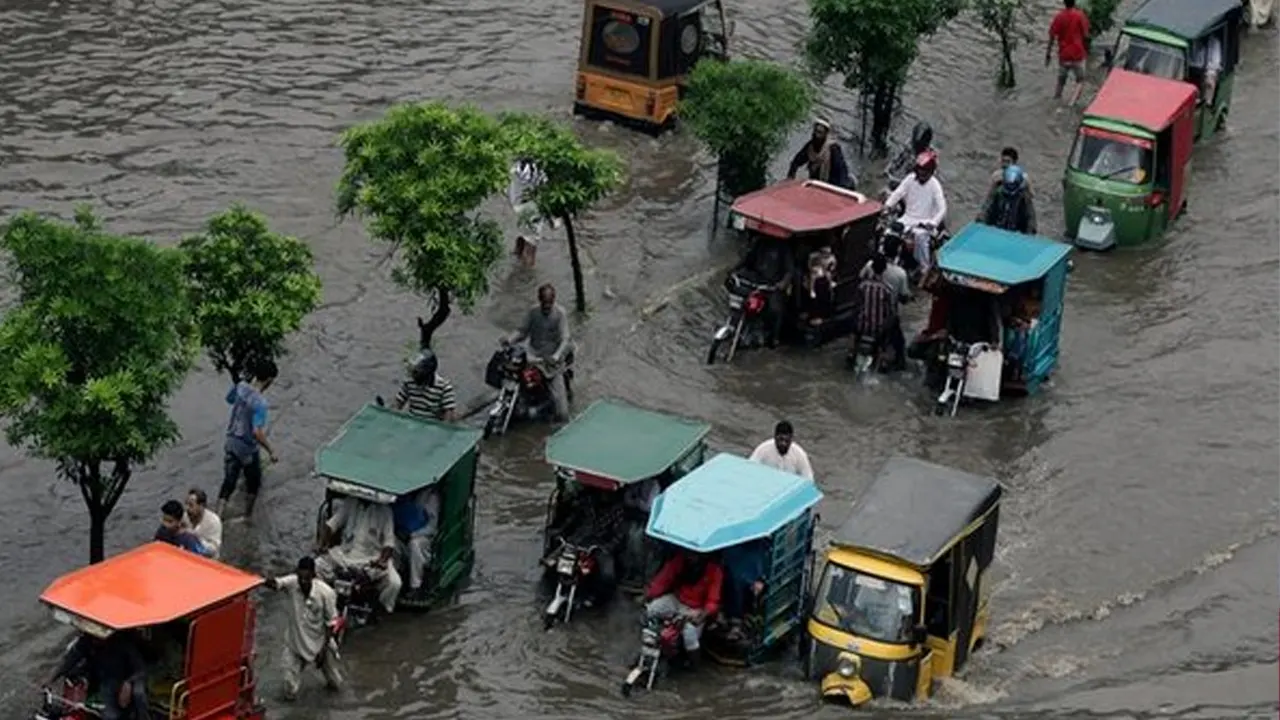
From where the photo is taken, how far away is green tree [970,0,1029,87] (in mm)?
35562

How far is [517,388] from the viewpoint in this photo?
2553cm

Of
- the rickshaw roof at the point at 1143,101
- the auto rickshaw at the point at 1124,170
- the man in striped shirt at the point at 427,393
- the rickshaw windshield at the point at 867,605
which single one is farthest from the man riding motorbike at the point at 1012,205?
the rickshaw windshield at the point at 867,605

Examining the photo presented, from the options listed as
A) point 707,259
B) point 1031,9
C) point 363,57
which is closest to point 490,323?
point 707,259

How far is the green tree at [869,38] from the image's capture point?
3186cm

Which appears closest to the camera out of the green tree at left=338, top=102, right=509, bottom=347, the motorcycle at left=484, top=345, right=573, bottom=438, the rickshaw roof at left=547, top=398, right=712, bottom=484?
the rickshaw roof at left=547, top=398, right=712, bottom=484

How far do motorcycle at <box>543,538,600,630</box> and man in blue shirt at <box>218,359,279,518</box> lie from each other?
127 inches

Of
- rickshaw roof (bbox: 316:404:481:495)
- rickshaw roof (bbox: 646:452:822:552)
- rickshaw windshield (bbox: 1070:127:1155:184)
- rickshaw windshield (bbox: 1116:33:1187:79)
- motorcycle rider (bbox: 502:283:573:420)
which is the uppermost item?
rickshaw windshield (bbox: 1116:33:1187:79)

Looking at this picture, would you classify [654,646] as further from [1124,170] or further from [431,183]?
[1124,170]

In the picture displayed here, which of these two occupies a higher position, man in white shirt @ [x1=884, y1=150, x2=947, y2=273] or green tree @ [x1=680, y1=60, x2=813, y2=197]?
green tree @ [x1=680, y1=60, x2=813, y2=197]

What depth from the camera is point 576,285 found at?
1126 inches

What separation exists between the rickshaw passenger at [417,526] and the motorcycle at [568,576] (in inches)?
45.8

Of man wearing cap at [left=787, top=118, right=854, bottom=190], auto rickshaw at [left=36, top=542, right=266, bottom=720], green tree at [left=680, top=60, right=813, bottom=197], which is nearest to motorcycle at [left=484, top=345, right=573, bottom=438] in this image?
green tree at [left=680, top=60, right=813, bottom=197]

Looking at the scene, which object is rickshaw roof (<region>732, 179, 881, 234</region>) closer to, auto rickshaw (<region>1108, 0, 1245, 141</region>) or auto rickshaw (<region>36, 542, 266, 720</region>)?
auto rickshaw (<region>1108, 0, 1245, 141</region>)

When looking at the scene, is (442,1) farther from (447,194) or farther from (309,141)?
(447,194)
